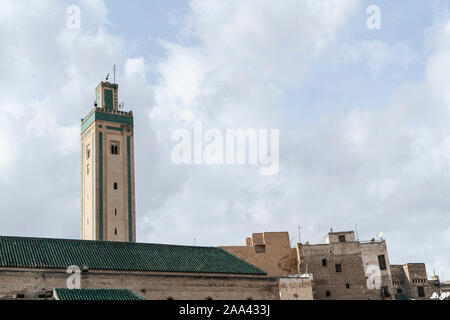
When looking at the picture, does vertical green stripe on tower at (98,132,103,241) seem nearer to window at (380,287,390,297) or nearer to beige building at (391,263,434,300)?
window at (380,287,390,297)

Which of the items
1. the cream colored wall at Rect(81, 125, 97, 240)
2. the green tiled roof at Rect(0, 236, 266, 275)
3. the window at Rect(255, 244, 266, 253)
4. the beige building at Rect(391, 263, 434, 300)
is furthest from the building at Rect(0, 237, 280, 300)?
the beige building at Rect(391, 263, 434, 300)

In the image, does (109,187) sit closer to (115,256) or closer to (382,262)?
(115,256)

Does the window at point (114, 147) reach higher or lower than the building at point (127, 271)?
higher

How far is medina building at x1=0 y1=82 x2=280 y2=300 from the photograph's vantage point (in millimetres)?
34312

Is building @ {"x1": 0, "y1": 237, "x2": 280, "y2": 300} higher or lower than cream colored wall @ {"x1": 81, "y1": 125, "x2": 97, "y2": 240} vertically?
lower

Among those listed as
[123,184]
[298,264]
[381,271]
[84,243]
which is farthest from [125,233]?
[381,271]

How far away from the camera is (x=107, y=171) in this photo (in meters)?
52.3

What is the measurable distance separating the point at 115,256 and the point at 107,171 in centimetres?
1512

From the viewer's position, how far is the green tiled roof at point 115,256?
116ft

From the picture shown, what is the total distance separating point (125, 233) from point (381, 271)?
2236 cm

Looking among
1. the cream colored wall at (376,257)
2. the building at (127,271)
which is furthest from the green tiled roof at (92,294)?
the cream colored wall at (376,257)

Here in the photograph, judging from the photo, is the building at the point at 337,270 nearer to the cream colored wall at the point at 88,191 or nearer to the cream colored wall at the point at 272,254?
the cream colored wall at the point at 272,254

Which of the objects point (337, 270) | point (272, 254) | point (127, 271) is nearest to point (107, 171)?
point (272, 254)
